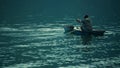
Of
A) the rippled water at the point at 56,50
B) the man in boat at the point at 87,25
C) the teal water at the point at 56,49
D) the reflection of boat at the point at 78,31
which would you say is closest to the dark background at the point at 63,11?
the reflection of boat at the point at 78,31

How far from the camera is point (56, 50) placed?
46.8 metres

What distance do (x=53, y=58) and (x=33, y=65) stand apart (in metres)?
3.71

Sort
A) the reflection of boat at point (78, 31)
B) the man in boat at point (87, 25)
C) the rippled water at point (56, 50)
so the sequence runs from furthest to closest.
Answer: the man in boat at point (87, 25) → the reflection of boat at point (78, 31) → the rippled water at point (56, 50)

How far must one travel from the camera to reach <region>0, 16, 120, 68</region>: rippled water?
1587 inches

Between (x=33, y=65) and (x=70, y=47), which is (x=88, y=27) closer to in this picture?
(x=70, y=47)

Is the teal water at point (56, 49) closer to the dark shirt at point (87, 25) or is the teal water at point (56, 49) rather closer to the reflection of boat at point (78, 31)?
the reflection of boat at point (78, 31)

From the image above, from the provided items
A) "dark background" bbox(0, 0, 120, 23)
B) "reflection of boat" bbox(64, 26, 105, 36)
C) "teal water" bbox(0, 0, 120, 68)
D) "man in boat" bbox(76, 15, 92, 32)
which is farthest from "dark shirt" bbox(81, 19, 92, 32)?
"dark background" bbox(0, 0, 120, 23)

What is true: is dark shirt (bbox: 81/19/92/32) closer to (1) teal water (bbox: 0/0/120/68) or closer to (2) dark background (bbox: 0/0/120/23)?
(1) teal water (bbox: 0/0/120/68)

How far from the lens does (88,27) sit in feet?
186

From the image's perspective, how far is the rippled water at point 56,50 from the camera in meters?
40.3

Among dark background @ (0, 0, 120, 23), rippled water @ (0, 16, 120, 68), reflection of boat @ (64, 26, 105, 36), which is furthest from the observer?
dark background @ (0, 0, 120, 23)

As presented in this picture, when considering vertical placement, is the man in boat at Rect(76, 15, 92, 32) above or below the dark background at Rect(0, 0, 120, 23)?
below

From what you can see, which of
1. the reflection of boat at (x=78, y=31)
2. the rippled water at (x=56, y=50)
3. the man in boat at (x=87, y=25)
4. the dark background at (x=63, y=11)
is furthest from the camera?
the dark background at (x=63, y=11)

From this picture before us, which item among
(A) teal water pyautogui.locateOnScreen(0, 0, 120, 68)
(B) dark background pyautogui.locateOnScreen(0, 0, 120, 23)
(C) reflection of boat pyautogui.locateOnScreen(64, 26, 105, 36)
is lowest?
(A) teal water pyautogui.locateOnScreen(0, 0, 120, 68)
